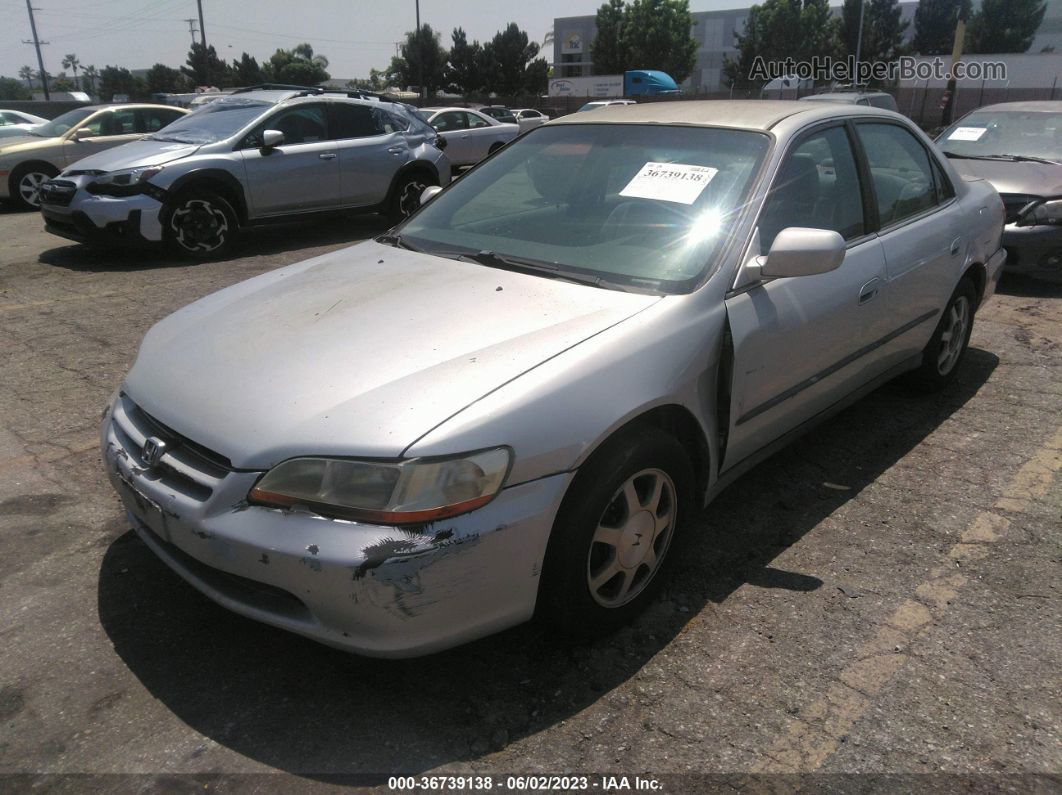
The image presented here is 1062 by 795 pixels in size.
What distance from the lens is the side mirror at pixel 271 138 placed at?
26.7 feet

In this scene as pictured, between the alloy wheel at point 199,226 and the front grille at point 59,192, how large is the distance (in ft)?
3.16

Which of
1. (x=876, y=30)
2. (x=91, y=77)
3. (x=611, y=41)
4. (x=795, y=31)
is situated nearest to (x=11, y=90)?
(x=91, y=77)

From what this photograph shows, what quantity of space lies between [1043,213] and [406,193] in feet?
21.7

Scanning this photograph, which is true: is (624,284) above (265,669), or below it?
above

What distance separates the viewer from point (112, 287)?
6930 millimetres

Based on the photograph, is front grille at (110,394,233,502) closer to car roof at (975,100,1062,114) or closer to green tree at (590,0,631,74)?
car roof at (975,100,1062,114)

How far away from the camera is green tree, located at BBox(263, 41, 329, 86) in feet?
266

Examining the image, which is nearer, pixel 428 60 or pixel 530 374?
pixel 530 374

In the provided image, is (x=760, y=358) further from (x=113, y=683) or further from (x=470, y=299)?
(x=113, y=683)

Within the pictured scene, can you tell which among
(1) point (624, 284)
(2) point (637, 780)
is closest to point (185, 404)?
(1) point (624, 284)

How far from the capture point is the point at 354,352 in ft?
7.92

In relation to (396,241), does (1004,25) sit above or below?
above

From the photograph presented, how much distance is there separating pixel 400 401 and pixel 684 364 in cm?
93

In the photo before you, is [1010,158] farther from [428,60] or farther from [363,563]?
[428,60]
